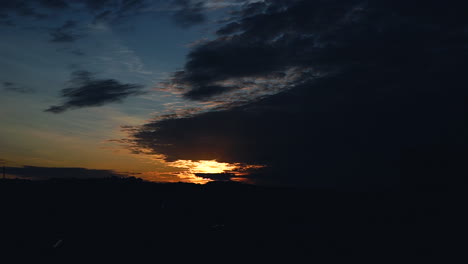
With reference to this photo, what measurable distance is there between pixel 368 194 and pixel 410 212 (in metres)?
8.09

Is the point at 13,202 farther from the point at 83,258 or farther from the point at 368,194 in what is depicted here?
the point at 368,194

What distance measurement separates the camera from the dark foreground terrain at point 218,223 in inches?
1292

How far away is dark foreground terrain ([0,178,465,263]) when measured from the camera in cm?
3281

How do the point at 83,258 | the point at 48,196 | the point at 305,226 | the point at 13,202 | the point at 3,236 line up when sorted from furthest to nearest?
the point at 48,196
the point at 13,202
the point at 305,226
the point at 3,236
the point at 83,258

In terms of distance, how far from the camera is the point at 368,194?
57.0 metres

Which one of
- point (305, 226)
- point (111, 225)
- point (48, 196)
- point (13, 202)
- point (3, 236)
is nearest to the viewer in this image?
point (3, 236)

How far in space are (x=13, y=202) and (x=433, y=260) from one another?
1809 inches

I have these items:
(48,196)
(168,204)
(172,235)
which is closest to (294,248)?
(172,235)

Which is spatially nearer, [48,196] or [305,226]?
[305,226]

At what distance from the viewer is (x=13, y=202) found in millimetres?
44656

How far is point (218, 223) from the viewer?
136 feet

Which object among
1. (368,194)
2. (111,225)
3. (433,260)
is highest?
(368,194)

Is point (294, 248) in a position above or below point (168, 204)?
below

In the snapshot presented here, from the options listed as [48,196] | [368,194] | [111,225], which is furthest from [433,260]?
[48,196]
